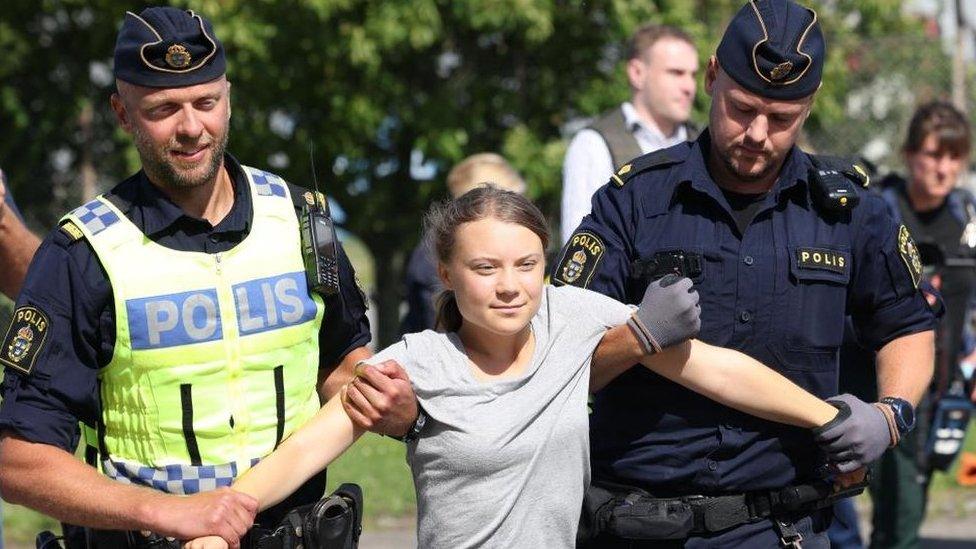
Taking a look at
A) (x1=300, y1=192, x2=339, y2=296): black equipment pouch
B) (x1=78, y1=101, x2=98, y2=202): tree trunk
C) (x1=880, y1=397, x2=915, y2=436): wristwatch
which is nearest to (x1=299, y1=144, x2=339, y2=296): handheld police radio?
(x1=300, y1=192, x2=339, y2=296): black equipment pouch

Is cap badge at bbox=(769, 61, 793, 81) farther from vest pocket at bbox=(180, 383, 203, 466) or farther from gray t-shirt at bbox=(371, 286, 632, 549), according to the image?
vest pocket at bbox=(180, 383, 203, 466)

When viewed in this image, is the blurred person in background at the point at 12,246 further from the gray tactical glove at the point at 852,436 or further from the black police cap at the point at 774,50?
the gray tactical glove at the point at 852,436

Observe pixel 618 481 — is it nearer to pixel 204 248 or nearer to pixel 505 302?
pixel 505 302

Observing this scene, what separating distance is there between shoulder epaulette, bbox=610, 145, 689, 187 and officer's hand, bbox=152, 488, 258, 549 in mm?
1208

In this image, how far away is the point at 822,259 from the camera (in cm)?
343

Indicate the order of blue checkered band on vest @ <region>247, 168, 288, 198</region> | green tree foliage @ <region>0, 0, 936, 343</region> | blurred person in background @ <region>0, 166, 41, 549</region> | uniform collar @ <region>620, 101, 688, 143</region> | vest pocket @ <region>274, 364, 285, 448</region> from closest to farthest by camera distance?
vest pocket @ <region>274, 364, 285, 448</region> < blue checkered band on vest @ <region>247, 168, 288, 198</region> < blurred person in background @ <region>0, 166, 41, 549</region> < uniform collar @ <region>620, 101, 688, 143</region> < green tree foliage @ <region>0, 0, 936, 343</region>

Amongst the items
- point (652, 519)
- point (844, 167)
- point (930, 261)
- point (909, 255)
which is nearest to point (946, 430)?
point (930, 261)

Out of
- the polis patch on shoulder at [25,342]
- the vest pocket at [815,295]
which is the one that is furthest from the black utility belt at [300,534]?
the vest pocket at [815,295]

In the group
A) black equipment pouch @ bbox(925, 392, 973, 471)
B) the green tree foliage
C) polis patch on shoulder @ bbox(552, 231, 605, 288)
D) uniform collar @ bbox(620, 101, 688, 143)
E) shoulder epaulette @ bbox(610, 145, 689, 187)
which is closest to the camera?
polis patch on shoulder @ bbox(552, 231, 605, 288)

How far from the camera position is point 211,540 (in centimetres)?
291

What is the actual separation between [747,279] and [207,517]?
1.32 metres

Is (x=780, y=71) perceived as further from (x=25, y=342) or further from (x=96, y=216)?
(x=25, y=342)

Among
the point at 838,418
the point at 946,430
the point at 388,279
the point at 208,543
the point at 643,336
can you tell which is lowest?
the point at 388,279

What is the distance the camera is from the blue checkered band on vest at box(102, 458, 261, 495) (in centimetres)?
315
